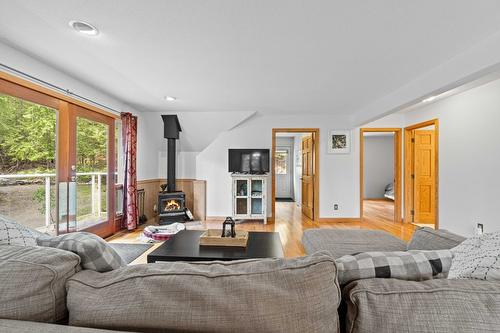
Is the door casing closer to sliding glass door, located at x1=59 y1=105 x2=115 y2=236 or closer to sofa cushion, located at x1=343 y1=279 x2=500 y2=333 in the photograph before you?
sliding glass door, located at x1=59 y1=105 x2=115 y2=236

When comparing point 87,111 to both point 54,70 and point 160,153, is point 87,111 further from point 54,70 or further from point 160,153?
point 160,153

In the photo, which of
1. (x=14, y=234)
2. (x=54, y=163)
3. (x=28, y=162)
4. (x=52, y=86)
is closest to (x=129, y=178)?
(x=54, y=163)

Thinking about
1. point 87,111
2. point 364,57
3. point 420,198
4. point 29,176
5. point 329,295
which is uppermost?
point 364,57

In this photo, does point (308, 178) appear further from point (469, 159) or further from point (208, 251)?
point (208, 251)

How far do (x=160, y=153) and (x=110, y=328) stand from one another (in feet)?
16.9

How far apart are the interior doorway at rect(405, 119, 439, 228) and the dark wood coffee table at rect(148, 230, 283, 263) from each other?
3900 millimetres

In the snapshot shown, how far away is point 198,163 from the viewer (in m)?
5.32

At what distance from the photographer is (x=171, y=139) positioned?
4977 millimetres

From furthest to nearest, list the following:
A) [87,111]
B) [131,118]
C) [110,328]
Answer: [131,118]
[87,111]
[110,328]

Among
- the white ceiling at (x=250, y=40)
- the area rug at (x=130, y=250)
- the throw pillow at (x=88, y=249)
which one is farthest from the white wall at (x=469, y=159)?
the area rug at (x=130, y=250)

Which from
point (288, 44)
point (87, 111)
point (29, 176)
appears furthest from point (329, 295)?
point (87, 111)

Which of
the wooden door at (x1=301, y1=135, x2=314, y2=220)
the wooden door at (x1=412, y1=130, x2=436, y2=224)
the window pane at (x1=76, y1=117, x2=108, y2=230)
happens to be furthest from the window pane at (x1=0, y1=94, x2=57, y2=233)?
the wooden door at (x1=412, y1=130, x2=436, y2=224)

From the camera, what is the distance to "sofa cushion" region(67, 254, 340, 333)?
554 mm

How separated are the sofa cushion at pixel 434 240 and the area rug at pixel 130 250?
9.32 feet
